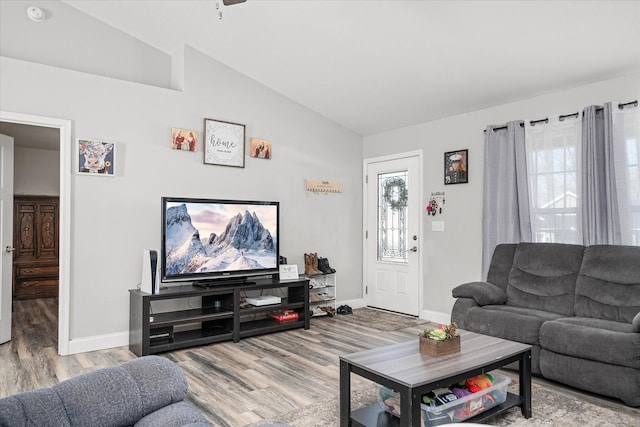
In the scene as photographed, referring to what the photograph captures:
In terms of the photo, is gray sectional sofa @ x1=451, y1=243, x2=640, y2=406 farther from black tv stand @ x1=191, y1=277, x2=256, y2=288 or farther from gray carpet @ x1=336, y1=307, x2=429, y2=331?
black tv stand @ x1=191, y1=277, x2=256, y2=288

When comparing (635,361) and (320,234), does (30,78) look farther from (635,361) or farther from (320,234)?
(635,361)

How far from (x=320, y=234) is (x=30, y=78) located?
11.4ft

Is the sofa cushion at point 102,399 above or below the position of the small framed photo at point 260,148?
below

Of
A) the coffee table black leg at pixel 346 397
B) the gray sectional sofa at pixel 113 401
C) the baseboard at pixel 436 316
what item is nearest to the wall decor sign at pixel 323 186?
the baseboard at pixel 436 316

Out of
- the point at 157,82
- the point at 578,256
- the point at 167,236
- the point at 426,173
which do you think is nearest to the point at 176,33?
the point at 157,82

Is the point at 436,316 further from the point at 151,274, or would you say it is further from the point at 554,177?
the point at 151,274

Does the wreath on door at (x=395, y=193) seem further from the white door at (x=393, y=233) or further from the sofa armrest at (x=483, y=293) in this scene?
the sofa armrest at (x=483, y=293)

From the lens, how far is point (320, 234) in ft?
18.7

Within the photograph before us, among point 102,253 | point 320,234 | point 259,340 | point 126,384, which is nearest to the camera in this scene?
point 126,384

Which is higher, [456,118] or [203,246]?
[456,118]

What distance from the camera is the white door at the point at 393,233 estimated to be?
550 cm

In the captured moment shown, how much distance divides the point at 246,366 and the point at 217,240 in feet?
4.53

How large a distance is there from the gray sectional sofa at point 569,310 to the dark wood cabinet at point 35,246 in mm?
6505

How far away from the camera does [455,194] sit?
199 inches
